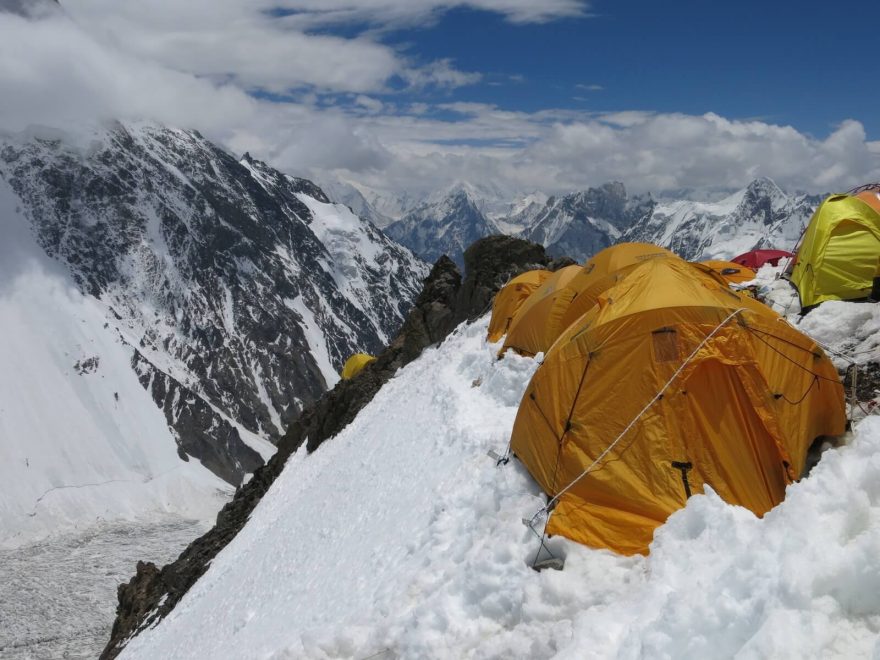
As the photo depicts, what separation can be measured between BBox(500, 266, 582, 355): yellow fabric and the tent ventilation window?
9.47 meters

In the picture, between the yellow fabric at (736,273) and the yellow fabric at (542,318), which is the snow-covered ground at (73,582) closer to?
the yellow fabric at (542,318)

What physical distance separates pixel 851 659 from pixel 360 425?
2603 centimetres

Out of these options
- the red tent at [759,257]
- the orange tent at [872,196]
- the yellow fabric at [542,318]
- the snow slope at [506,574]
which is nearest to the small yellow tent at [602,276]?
the yellow fabric at [542,318]

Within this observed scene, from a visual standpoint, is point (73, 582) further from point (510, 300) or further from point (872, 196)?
point (872, 196)

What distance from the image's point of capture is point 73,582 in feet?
312

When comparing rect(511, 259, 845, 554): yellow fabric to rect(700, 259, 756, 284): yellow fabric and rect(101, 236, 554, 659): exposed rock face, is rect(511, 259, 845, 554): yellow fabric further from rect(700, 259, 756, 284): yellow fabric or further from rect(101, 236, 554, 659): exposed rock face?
rect(101, 236, 554, 659): exposed rock face

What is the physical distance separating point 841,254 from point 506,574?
1341 cm

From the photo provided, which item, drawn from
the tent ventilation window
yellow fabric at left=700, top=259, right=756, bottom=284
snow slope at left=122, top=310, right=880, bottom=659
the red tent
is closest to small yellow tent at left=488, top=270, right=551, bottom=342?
snow slope at left=122, top=310, right=880, bottom=659

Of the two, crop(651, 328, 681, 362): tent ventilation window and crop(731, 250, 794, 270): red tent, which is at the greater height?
crop(651, 328, 681, 362): tent ventilation window

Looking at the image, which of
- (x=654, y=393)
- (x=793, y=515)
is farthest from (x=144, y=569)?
(x=793, y=515)

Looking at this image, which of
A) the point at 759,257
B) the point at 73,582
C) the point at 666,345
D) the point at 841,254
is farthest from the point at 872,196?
the point at 73,582

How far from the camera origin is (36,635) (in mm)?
81875

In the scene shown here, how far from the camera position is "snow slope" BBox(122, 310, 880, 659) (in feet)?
18.4

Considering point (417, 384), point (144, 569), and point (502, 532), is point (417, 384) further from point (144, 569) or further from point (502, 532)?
point (144, 569)
